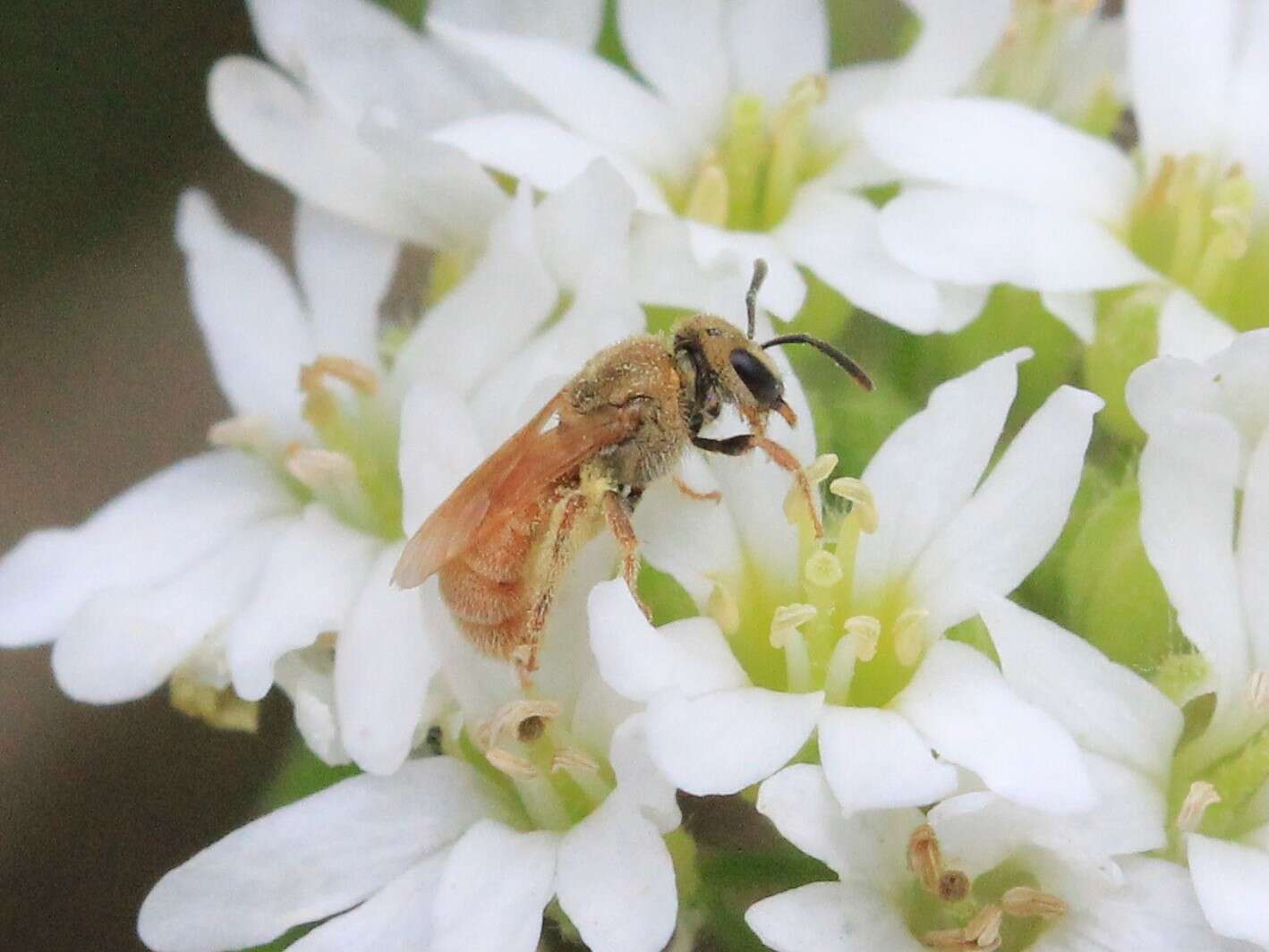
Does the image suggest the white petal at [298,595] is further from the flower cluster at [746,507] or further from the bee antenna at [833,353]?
the bee antenna at [833,353]

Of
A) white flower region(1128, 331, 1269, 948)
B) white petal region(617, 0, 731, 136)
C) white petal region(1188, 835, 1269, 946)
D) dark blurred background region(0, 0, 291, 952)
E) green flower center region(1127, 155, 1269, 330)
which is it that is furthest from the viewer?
dark blurred background region(0, 0, 291, 952)

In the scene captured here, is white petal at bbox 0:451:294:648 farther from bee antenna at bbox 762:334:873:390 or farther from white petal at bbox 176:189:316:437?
bee antenna at bbox 762:334:873:390

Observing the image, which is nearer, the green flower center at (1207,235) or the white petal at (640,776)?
the white petal at (640,776)

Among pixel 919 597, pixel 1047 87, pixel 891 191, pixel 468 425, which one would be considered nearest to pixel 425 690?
pixel 468 425

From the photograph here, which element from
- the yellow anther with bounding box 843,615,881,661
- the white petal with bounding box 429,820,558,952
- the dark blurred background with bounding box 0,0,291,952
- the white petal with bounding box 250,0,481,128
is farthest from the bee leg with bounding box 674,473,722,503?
the dark blurred background with bounding box 0,0,291,952

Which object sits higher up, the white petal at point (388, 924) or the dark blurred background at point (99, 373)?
the white petal at point (388, 924)

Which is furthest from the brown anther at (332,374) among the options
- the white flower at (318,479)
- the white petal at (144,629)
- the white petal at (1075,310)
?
the white petal at (1075,310)

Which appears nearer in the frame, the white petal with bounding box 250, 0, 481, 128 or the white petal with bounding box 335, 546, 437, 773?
the white petal with bounding box 335, 546, 437, 773
